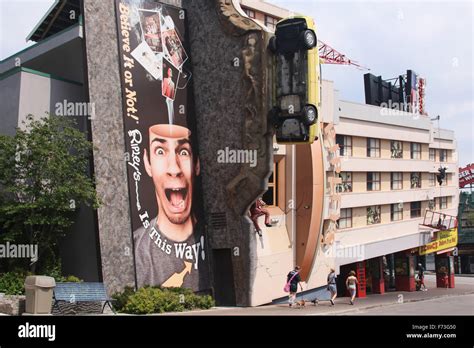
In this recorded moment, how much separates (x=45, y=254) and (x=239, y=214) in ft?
27.3

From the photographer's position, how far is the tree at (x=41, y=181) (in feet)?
66.9

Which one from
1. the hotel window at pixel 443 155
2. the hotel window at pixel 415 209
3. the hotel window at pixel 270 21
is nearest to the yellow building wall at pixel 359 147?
the hotel window at pixel 415 209

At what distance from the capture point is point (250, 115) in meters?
25.2

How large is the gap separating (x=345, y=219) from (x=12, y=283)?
25.7 m

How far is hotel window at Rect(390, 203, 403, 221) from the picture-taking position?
4691cm

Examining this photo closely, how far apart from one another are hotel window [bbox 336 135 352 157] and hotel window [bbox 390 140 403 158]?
7009mm

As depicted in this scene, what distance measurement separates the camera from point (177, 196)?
2566 cm

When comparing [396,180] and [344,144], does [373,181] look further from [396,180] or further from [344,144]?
[344,144]

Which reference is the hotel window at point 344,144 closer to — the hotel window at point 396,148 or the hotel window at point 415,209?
the hotel window at point 396,148

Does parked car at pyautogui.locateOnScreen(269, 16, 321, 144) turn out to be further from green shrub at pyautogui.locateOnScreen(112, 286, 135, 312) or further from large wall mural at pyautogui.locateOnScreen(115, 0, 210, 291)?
green shrub at pyautogui.locateOnScreen(112, 286, 135, 312)

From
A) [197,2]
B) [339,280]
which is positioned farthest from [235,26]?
[339,280]

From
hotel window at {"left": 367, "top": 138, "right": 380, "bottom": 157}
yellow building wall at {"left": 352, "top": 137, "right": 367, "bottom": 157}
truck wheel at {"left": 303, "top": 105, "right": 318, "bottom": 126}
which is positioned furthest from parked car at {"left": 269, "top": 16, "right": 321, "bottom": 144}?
hotel window at {"left": 367, "top": 138, "right": 380, "bottom": 157}

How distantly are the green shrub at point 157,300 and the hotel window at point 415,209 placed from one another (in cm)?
3105
